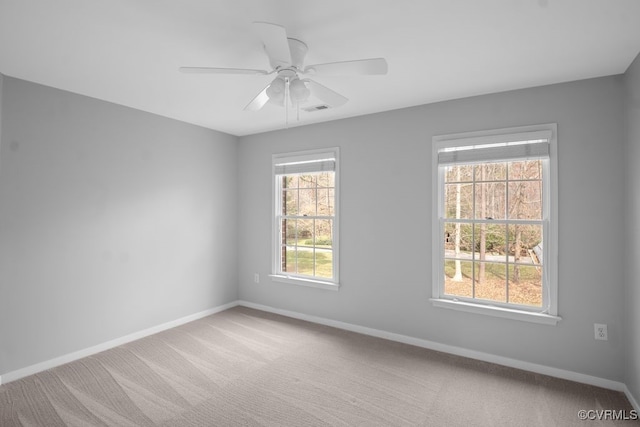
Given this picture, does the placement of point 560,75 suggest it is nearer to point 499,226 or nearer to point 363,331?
point 499,226

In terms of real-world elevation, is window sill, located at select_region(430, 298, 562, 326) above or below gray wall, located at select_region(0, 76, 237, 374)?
below

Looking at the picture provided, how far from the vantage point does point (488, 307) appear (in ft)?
10.3

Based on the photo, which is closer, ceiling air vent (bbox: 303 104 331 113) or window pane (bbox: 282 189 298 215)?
ceiling air vent (bbox: 303 104 331 113)

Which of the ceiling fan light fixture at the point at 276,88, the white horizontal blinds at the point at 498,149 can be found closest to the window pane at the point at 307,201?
the white horizontal blinds at the point at 498,149

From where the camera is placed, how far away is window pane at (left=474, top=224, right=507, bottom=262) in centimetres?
322

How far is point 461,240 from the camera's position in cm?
343

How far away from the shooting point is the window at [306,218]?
164 inches

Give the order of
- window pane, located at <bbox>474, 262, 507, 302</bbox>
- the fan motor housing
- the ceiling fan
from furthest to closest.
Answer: window pane, located at <bbox>474, 262, 507, 302</bbox> → the fan motor housing → the ceiling fan

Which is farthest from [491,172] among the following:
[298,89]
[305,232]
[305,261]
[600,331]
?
[305,261]

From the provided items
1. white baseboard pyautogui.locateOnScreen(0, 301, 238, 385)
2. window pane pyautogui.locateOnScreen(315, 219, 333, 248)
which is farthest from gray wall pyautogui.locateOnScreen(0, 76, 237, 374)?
window pane pyautogui.locateOnScreen(315, 219, 333, 248)

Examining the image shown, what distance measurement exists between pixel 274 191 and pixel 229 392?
267cm

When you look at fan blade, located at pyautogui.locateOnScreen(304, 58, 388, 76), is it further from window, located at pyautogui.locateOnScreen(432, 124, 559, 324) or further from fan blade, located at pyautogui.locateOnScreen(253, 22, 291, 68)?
window, located at pyautogui.locateOnScreen(432, 124, 559, 324)

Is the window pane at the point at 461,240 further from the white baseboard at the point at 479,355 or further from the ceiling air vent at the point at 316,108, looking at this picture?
the ceiling air vent at the point at 316,108

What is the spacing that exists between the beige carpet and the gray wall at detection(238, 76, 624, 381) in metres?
0.31
